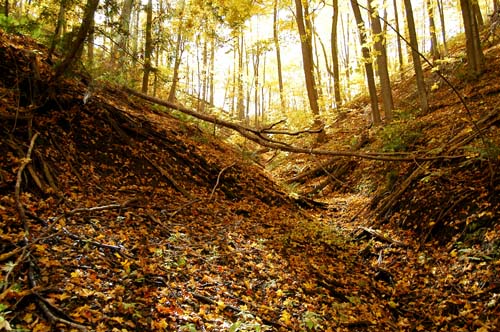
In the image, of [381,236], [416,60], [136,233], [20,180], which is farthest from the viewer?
[416,60]

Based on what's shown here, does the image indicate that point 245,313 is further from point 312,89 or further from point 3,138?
point 312,89

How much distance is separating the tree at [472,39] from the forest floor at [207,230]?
5.91ft

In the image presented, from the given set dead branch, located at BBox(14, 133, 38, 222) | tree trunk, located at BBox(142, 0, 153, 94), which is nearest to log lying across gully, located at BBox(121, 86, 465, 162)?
tree trunk, located at BBox(142, 0, 153, 94)

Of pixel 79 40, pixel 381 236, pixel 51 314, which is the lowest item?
pixel 381 236

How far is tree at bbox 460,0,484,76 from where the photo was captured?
998 centimetres

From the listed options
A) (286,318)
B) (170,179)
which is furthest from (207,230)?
(286,318)

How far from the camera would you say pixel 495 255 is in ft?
15.7

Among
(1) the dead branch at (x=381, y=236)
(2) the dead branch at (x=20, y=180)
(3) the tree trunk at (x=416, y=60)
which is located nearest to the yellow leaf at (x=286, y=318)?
(1) the dead branch at (x=381, y=236)

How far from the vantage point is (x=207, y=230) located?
237 inches

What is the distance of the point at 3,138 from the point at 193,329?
4147mm

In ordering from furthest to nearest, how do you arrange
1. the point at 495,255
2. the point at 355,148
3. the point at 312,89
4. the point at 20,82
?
1. the point at 312,89
2. the point at 355,148
3. the point at 20,82
4. the point at 495,255

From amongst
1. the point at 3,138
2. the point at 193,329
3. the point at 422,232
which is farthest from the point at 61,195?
the point at 422,232

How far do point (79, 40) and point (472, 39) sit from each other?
1074 cm

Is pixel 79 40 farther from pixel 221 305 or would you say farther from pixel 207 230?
pixel 221 305
